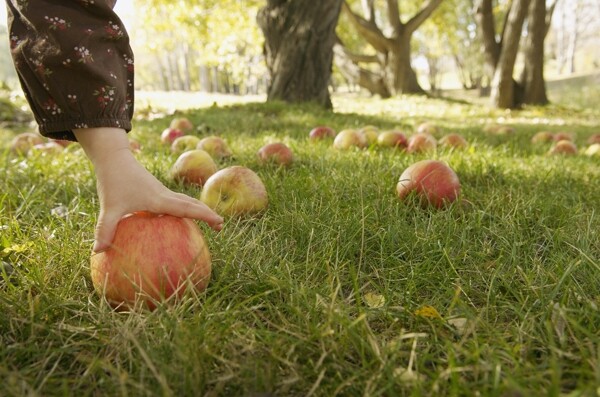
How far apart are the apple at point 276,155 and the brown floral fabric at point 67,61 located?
1553mm

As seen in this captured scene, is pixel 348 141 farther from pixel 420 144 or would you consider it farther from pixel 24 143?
pixel 24 143

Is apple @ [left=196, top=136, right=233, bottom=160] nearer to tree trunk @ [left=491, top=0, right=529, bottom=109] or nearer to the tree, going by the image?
tree trunk @ [left=491, top=0, right=529, bottom=109]

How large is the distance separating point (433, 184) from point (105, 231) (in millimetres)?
1471

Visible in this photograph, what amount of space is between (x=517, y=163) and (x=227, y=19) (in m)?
11.9

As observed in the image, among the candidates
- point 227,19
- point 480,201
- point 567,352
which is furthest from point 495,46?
point 567,352

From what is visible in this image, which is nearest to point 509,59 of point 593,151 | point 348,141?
point 593,151

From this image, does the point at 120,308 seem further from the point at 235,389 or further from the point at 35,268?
the point at 235,389

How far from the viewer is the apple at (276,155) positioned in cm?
299

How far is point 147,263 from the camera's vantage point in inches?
50.8

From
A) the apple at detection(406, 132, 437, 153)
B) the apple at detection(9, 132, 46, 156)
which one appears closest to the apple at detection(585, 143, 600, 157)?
the apple at detection(406, 132, 437, 153)

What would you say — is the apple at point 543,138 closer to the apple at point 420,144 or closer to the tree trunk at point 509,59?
the apple at point 420,144

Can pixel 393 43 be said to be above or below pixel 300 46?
above

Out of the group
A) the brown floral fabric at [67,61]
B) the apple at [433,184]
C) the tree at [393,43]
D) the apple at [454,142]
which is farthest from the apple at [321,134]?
the tree at [393,43]

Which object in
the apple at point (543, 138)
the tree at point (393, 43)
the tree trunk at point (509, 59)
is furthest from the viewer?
the tree at point (393, 43)
